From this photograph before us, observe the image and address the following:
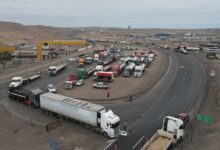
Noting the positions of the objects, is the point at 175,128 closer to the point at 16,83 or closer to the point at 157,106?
the point at 157,106

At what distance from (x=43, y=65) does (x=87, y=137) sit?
61288 mm

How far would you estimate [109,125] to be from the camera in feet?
106

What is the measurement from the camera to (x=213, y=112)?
4088cm

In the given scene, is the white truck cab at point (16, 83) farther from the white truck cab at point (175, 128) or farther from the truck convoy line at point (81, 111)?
the white truck cab at point (175, 128)

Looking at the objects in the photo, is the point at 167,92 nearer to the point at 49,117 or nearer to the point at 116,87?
the point at 116,87

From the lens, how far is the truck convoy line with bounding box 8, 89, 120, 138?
32.6 metres

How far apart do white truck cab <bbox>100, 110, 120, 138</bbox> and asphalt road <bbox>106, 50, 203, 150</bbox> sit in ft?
3.65

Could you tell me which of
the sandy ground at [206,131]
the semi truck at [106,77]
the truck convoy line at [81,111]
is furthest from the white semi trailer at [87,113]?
the semi truck at [106,77]

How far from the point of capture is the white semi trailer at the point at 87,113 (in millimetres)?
32500

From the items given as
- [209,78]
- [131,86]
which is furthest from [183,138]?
[209,78]

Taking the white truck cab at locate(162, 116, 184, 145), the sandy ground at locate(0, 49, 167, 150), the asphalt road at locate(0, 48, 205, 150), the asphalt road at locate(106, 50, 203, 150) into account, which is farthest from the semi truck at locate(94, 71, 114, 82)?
the white truck cab at locate(162, 116, 184, 145)

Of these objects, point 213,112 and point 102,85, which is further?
point 102,85

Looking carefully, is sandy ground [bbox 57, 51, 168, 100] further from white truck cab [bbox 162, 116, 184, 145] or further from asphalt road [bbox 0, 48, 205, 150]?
white truck cab [bbox 162, 116, 184, 145]

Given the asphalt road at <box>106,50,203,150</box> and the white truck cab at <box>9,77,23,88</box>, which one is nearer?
the asphalt road at <box>106,50,203,150</box>
